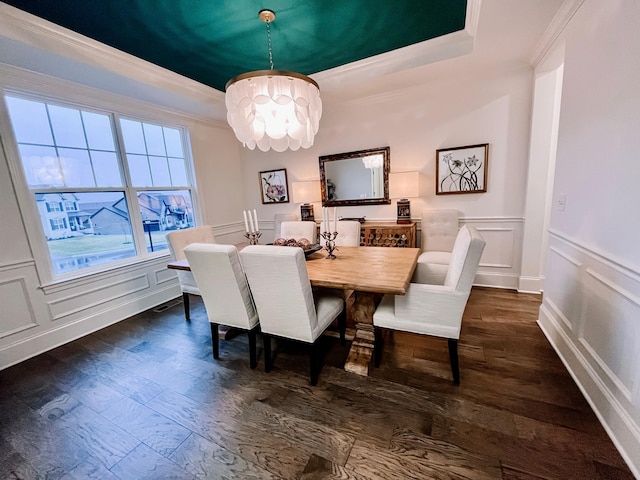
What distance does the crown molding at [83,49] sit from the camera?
1.80 metres

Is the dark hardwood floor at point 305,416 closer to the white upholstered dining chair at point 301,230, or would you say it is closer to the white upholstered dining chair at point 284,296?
the white upholstered dining chair at point 284,296

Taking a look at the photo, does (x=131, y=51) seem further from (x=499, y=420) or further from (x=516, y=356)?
(x=516, y=356)

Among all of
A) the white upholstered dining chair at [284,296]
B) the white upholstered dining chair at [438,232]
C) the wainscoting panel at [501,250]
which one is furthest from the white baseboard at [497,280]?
the white upholstered dining chair at [284,296]

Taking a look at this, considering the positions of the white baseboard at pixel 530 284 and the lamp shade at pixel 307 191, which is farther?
the lamp shade at pixel 307 191

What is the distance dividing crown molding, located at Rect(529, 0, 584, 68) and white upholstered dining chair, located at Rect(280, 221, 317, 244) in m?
2.60

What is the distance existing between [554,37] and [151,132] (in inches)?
169

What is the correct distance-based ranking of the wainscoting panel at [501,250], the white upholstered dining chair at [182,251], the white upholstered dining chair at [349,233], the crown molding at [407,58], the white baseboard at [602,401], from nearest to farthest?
the white baseboard at [602,401] → the crown molding at [407,58] → the white upholstered dining chair at [182,251] → the white upholstered dining chair at [349,233] → the wainscoting panel at [501,250]

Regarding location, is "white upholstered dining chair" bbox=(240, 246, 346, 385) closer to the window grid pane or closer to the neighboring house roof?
the neighboring house roof

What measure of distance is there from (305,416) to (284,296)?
27.9 inches

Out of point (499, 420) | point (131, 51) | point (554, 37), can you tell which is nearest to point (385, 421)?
point (499, 420)

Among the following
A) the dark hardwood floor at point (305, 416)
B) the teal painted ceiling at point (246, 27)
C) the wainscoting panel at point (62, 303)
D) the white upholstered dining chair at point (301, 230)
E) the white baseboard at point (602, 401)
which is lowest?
the dark hardwood floor at point (305, 416)

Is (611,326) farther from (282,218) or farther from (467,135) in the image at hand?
(282,218)

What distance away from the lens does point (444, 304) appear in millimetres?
1568

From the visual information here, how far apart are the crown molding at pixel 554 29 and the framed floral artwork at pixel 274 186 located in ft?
10.7
